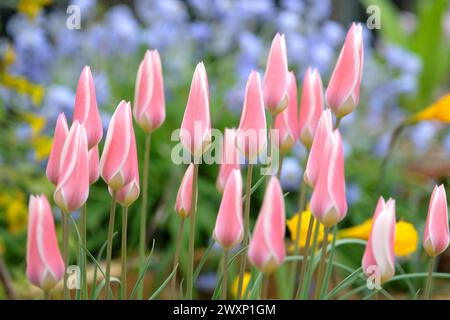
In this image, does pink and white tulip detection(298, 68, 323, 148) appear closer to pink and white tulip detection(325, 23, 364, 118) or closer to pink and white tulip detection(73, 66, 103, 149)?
pink and white tulip detection(325, 23, 364, 118)

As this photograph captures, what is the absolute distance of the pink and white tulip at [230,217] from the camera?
1.37 feet

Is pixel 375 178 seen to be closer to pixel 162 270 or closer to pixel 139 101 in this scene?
pixel 162 270

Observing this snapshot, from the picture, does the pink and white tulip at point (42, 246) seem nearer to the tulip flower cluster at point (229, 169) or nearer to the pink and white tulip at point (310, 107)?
the tulip flower cluster at point (229, 169)

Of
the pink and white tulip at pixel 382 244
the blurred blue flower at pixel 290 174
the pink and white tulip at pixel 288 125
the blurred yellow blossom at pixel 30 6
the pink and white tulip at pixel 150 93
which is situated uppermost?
the blurred yellow blossom at pixel 30 6


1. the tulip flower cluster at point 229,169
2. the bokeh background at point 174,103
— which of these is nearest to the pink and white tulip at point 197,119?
the tulip flower cluster at point 229,169

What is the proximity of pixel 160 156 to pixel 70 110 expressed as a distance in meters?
0.32

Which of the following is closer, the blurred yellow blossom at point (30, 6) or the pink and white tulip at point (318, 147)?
the pink and white tulip at point (318, 147)

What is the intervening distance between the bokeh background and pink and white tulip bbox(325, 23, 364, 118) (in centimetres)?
69

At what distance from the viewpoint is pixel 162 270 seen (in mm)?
1259

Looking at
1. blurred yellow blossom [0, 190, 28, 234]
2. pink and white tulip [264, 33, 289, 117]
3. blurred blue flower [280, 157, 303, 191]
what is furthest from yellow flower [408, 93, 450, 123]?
blurred yellow blossom [0, 190, 28, 234]

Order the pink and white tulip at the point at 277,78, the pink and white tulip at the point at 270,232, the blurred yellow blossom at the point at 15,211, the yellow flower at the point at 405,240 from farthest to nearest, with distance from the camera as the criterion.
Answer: the blurred yellow blossom at the point at 15,211
the yellow flower at the point at 405,240
the pink and white tulip at the point at 277,78
the pink and white tulip at the point at 270,232

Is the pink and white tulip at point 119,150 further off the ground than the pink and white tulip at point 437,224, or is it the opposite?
the pink and white tulip at point 119,150

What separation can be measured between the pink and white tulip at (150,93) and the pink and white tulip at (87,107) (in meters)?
0.04

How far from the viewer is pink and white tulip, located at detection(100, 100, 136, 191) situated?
45cm
